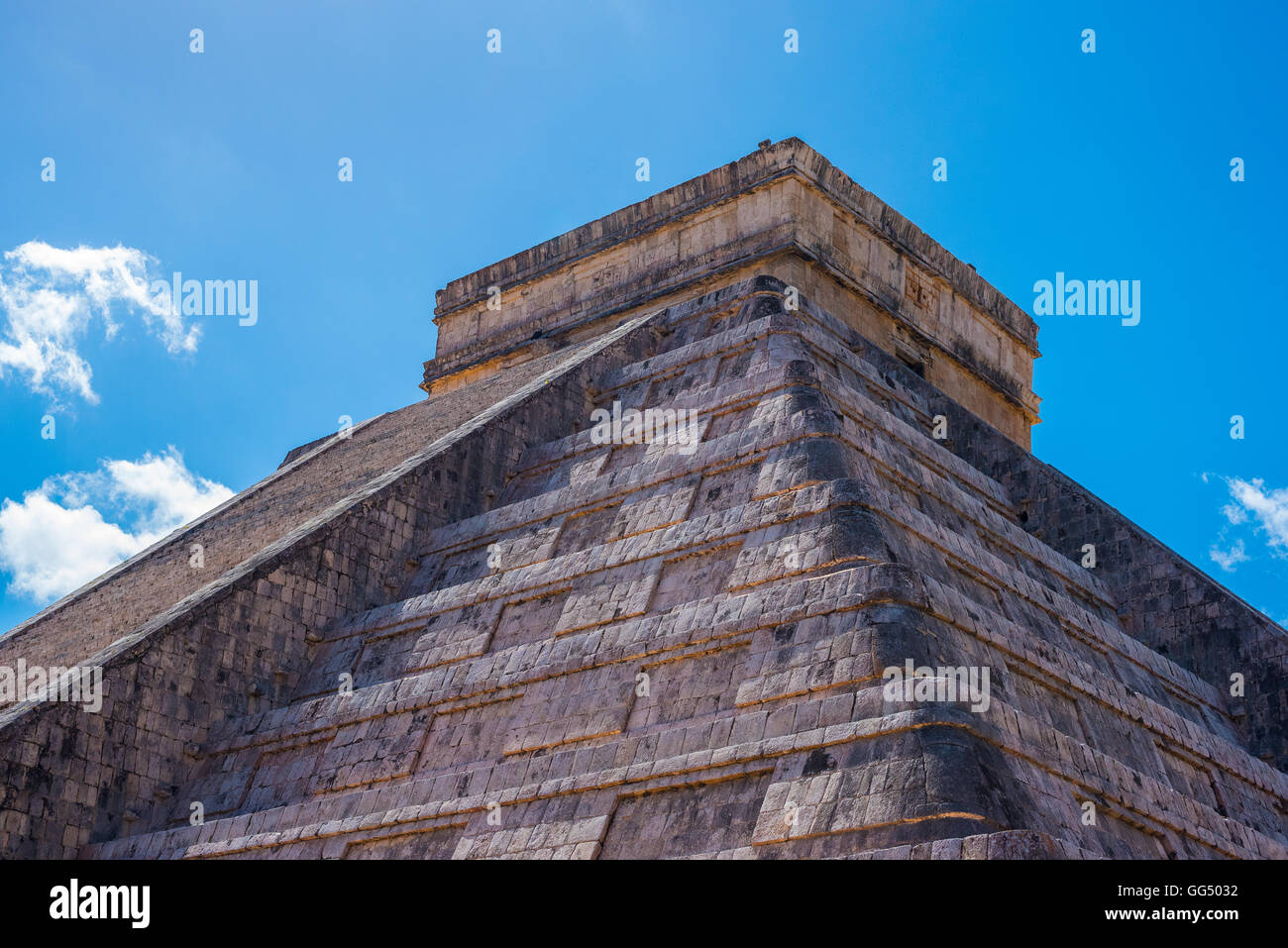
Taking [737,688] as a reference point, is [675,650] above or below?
above

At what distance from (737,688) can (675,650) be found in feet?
2.18

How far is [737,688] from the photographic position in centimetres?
952

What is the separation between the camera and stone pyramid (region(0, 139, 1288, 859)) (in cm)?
892

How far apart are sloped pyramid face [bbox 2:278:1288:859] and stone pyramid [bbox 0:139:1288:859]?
0.10 ft

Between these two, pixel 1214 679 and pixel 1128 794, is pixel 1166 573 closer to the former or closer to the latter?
pixel 1214 679

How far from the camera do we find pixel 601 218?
2030cm

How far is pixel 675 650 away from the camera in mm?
10047

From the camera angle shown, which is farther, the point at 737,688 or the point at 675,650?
the point at 675,650

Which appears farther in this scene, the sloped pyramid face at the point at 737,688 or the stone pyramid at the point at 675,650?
the stone pyramid at the point at 675,650

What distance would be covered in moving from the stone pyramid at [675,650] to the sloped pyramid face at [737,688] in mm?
29

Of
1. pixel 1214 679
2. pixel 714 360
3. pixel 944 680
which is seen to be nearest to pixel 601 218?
pixel 714 360

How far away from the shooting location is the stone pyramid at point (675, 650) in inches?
351
